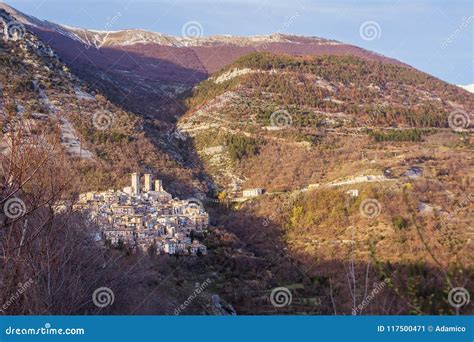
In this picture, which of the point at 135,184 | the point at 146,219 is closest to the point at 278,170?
the point at 135,184

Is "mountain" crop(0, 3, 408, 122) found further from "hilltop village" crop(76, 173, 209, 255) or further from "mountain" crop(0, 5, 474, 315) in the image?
"hilltop village" crop(76, 173, 209, 255)

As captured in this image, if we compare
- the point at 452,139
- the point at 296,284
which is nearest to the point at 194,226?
the point at 296,284

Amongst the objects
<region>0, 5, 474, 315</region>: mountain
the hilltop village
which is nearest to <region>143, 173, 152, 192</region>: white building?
the hilltop village

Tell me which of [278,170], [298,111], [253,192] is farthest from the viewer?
[298,111]

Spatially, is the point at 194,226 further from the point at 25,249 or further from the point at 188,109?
the point at 188,109

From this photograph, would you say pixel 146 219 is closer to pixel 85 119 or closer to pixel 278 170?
pixel 85 119
